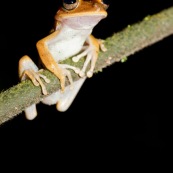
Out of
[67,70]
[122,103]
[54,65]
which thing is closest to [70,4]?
[54,65]

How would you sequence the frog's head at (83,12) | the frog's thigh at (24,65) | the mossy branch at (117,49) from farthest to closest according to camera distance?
the frog's thigh at (24,65) → the frog's head at (83,12) → the mossy branch at (117,49)

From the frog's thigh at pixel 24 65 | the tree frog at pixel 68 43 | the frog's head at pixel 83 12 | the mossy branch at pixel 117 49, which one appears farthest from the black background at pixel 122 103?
the mossy branch at pixel 117 49

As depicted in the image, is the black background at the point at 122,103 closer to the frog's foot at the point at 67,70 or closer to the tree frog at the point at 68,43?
the tree frog at the point at 68,43

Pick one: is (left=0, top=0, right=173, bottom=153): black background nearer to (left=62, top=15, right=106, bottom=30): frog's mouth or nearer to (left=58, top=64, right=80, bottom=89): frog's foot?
(left=62, top=15, right=106, bottom=30): frog's mouth

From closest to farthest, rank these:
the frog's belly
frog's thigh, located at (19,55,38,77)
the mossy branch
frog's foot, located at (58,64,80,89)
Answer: the mossy branch, frog's foot, located at (58,64,80,89), frog's thigh, located at (19,55,38,77), the frog's belly

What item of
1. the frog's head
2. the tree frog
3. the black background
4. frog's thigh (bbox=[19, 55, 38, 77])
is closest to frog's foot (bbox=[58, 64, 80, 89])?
the tree frog

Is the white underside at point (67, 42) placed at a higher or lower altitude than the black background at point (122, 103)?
higher
